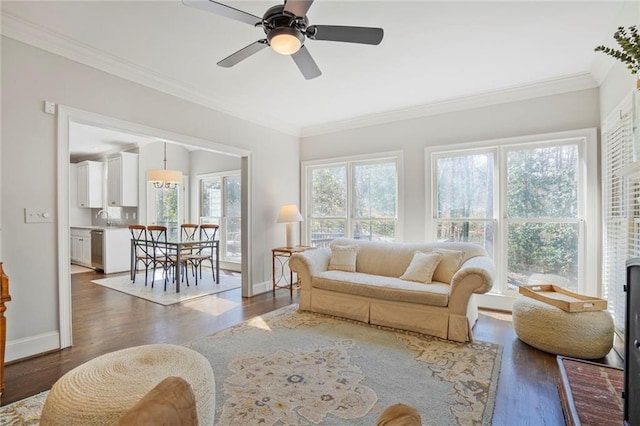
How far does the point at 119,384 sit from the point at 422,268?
293cm

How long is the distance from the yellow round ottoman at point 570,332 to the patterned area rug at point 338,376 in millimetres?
372

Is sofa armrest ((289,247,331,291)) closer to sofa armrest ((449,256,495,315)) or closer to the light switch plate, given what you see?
sofa armrest ((449,256,495,315))

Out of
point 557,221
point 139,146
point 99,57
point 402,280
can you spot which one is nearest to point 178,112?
point 99,57

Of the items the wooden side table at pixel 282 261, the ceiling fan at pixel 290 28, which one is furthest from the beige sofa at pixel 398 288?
the ceiling fan at pixel 290 28

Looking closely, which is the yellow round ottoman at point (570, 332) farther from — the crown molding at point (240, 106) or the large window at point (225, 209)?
the large window at point (225, 209)

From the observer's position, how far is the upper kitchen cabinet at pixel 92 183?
738cm

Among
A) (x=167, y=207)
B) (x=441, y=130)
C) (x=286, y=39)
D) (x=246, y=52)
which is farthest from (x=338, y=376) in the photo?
(x=167, y=207)

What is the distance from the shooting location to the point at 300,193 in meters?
5.67

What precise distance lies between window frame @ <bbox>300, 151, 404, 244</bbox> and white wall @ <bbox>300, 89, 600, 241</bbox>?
0.25 feet

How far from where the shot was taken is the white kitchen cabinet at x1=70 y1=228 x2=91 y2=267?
6.89 meters

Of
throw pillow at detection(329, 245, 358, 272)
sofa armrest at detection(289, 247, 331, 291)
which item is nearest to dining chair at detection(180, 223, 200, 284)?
sofa armrest at detection(289, 247, 331, 291)

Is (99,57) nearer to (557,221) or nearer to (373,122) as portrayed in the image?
(373,122)

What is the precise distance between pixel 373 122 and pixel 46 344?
458cm

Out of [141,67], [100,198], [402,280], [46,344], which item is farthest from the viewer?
[100,198]
